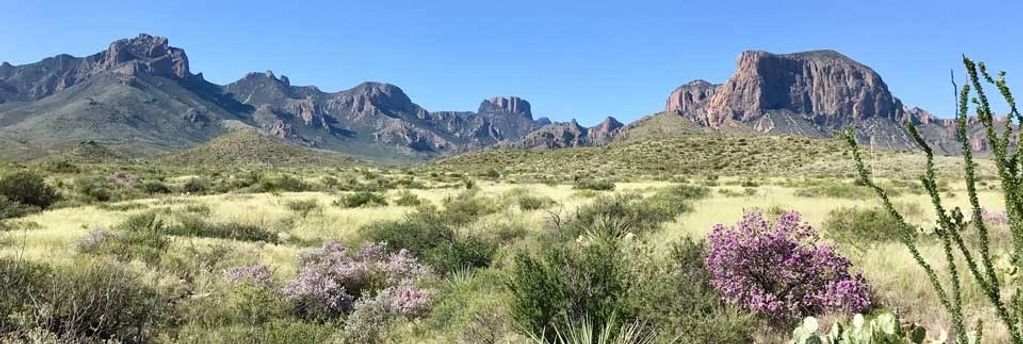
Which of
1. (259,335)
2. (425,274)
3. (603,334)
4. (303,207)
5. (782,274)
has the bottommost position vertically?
(303,207)

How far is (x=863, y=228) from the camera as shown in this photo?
12.1m

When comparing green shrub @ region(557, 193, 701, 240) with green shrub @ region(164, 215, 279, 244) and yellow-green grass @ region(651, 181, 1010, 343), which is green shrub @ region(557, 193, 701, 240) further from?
green shrub @ region(164, 215, 279, 244)

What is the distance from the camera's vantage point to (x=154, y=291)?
9.15 meters

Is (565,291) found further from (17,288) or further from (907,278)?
(17,288)

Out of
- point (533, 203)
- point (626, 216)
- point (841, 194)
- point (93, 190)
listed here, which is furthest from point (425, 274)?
point (93, 190)

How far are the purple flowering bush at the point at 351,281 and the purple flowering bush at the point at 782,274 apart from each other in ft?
13.9

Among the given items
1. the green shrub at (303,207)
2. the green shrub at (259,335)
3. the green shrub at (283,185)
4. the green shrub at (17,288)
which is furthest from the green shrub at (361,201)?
the green shrub at (259,335)

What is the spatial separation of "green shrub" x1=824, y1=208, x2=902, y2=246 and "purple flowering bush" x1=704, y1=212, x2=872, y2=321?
3.59 meters

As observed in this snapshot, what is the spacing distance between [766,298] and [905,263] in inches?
119

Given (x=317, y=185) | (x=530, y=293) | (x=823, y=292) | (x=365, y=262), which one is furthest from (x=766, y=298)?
(x=317, y=185)

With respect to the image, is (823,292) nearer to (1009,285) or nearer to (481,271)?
(1009,285)

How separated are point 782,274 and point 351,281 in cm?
684

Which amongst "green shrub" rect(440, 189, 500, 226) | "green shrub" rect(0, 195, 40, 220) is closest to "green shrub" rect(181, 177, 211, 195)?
"green shrub" rect(0, 195, 40, 220)

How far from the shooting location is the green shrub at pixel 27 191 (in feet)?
76.0
